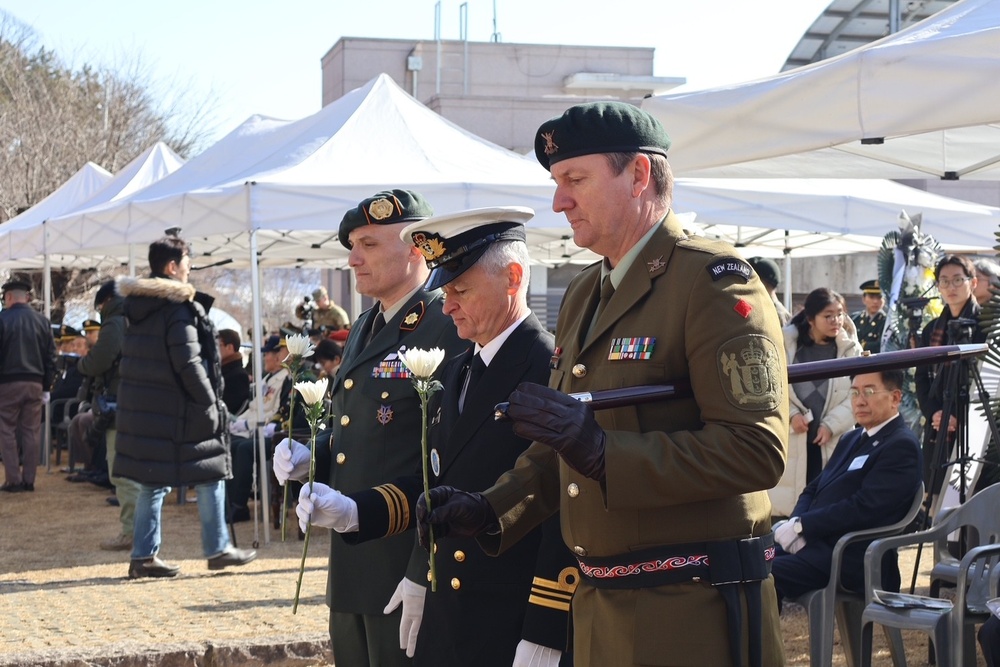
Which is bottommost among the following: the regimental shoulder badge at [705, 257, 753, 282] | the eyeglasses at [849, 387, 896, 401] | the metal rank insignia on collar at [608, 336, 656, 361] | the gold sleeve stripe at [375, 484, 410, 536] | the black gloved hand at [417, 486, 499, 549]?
the gold sleeve stripe at [375, 484, 410, 536]

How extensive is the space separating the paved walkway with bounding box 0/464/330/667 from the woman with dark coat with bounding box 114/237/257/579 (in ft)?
2.26

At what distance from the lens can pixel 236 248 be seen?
15320mm

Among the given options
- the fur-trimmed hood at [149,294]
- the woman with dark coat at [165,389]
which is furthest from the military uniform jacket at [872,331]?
the fur-trimmed hood at [149,294]

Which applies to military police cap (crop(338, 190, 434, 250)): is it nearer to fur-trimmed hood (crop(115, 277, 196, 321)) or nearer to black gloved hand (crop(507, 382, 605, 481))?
black gloved hand (crop(507, 382, 605, 481))

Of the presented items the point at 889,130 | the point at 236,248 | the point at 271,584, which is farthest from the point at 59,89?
the point at 889,130

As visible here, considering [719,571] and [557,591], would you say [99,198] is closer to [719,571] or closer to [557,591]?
[557,591]

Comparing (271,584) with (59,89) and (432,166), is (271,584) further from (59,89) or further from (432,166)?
(59,89)

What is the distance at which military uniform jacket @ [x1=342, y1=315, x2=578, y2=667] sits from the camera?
3107 mm

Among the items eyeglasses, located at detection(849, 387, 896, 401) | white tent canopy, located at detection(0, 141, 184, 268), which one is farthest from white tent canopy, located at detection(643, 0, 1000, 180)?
white tent canopy, located at detection(0, 141, 184, 268)

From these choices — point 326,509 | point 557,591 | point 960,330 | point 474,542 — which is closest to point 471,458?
point 474,542

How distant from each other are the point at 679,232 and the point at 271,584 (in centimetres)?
578

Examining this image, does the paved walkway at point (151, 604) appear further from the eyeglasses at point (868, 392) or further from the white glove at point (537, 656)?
the white glove at point (537, 656)

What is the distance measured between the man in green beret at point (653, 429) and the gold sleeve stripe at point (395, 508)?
0.65 m

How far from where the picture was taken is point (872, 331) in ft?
30.9
